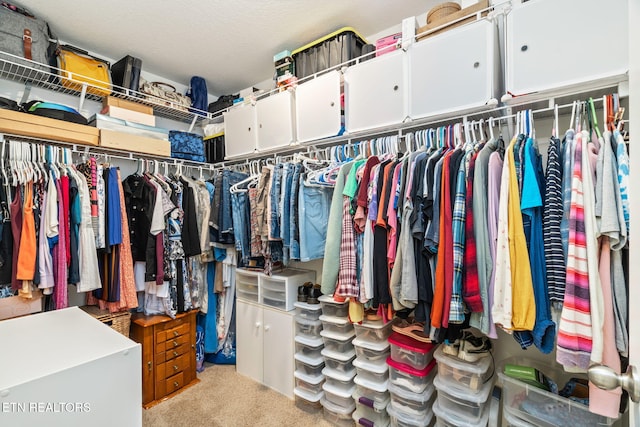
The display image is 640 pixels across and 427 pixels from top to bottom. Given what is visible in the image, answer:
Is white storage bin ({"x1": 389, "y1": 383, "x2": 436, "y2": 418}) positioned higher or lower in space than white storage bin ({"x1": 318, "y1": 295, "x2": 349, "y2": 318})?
lower

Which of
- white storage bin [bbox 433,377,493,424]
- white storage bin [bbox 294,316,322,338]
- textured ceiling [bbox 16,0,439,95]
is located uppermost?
textured ceiling [bbox 16,0,439,95]

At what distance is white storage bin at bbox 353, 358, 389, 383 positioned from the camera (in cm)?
171

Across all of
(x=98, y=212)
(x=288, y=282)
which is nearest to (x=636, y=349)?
(x=288, y=282)

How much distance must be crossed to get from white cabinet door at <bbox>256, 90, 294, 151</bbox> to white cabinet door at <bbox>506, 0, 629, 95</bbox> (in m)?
1.35

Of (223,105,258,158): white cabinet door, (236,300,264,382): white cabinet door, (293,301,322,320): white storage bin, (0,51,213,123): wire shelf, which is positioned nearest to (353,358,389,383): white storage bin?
(293,301,322,320): white storage bin

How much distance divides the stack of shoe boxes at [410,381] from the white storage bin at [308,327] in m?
0.52

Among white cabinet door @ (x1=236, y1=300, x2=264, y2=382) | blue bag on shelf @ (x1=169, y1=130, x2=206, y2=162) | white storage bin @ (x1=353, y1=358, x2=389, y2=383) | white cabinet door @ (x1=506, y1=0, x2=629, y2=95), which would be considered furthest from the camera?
blue bag on shelf @ (x1=169, y1=130, x2=206, y2=162)

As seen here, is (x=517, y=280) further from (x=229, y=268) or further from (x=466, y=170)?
(x=229, y=268)

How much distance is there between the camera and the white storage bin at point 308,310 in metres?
2.03

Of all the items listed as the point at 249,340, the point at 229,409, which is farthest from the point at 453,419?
the point at 249,340

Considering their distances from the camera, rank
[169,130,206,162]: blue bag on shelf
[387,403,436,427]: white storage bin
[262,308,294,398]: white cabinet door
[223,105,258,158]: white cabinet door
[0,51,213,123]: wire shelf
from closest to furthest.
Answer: [387,403,436,427]: white storage bin
[0,51,213,123]: wire shelf
[262,308,294,398]: white cabinet door
[223,105,258,158]: white cabinet door
[169,130,206,162]: blue bag on shelf

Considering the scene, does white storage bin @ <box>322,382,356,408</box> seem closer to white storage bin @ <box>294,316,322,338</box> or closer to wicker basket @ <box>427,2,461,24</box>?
white storage bin @ <box>294,316,322,338</box>

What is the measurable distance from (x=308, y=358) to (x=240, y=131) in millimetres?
1846

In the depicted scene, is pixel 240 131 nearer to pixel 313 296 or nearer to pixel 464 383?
pixel 313 296
